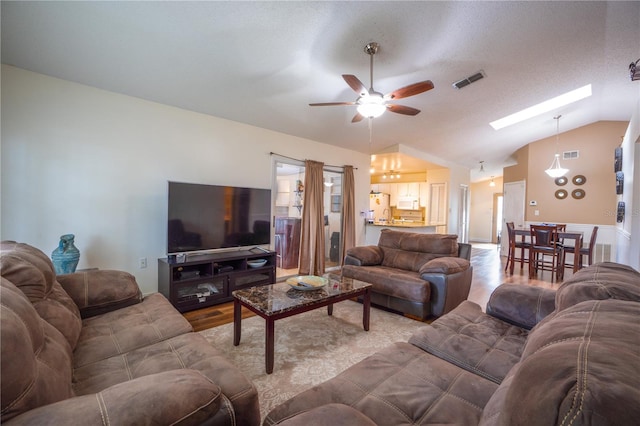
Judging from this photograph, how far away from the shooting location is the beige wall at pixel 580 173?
611cm

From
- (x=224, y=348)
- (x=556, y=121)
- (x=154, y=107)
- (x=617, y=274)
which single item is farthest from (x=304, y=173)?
(x=556, y=121)

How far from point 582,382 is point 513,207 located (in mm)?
8717

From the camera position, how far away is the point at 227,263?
367 centimetres

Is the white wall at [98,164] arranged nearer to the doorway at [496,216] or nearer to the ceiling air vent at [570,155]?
the ceiling air vent at [570,155]

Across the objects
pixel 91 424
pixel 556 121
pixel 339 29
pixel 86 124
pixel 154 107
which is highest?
pixel 556 121

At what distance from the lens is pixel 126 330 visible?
1.67 meters

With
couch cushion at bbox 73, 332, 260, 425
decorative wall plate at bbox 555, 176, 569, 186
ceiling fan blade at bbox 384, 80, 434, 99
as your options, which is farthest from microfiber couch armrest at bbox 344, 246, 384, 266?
decorative wall plate at bbox 555, 176, 569, 186

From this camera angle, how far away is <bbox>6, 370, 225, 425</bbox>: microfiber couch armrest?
0.73 meters

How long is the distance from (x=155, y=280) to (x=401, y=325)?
302cm

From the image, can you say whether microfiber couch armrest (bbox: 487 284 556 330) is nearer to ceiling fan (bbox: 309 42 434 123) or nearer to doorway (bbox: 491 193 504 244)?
ceiling fan (bbox: 309 42 434 123)

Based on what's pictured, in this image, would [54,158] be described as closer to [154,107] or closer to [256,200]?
[154,107]

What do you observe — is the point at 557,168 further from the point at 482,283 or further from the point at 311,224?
the point at 311,224

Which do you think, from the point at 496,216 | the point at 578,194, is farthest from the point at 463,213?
the point at 496,216

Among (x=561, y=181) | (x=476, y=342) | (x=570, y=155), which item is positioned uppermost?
(x=570, y=155)
